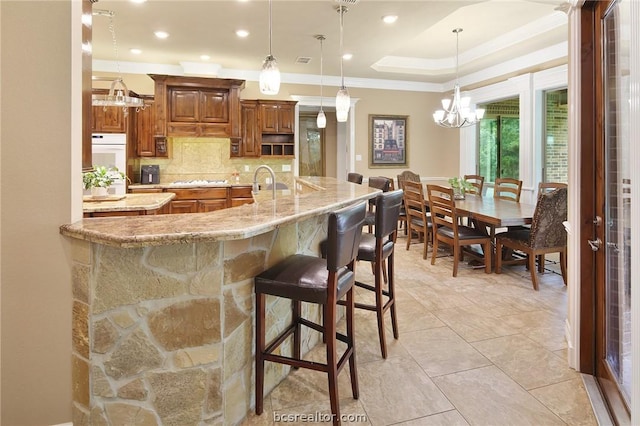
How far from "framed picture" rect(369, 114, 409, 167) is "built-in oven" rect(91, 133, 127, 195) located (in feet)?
13.7

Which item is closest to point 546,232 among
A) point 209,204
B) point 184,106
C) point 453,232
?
point 453,232

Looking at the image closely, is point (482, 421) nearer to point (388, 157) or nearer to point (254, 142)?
point (254, 142)

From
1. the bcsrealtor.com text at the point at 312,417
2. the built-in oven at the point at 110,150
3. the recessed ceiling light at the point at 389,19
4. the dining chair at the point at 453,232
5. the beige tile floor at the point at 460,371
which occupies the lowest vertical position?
the bcsrealtor.com text at the point at 312,417

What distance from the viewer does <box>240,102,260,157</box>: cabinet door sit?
258 inches

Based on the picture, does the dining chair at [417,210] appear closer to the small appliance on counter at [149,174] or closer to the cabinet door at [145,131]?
the small appliance on counter at [149,174]

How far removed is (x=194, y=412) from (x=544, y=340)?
7.62 ft

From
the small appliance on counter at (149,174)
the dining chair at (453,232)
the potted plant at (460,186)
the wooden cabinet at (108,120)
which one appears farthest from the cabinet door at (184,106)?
the potted plant at (460,186)

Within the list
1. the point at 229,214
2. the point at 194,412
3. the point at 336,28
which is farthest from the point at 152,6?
the point at 194,412

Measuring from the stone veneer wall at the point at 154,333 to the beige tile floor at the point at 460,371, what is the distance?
1.25 ft

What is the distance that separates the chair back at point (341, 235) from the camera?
5.53ft

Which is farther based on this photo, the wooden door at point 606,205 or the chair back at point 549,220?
the chair back at point 549,220

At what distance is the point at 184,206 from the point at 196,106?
5.22 ft

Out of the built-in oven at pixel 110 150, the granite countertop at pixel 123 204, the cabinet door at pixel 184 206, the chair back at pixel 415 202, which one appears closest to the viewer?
the granite countertop at pixel 123 204

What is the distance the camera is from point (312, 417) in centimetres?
192
